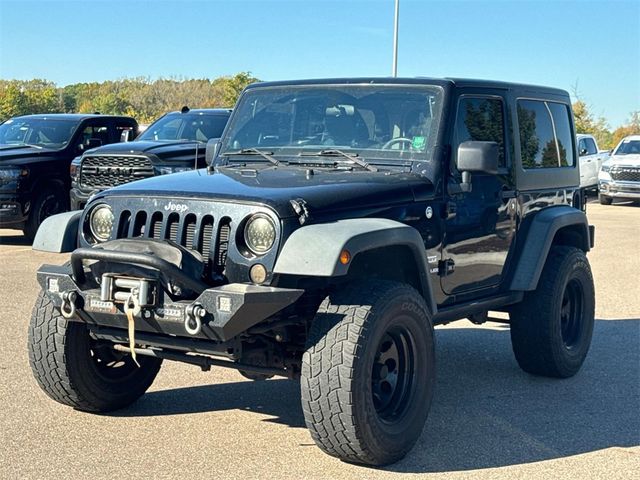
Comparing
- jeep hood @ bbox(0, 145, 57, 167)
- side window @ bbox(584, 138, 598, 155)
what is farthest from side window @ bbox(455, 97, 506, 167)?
side window @ bbox(584, 138, 598, 155)

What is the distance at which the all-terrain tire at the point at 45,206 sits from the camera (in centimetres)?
1366

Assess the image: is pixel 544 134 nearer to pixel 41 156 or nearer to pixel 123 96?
pixel 41 156

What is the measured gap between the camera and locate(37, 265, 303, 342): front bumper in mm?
4398

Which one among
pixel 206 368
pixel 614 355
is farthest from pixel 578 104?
pixel 206 368

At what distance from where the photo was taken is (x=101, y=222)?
518cm

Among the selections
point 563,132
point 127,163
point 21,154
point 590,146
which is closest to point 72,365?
point 563,132

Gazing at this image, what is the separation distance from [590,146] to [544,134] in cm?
1921

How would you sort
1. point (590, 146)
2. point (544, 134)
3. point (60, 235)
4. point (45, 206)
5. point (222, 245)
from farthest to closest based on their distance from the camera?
1. point (590, 146)
2. point (45, 206)
3. point (544, 134)
4. point (60, 235)
5. point (222, 245)

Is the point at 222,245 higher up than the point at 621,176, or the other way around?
the point at 222,245

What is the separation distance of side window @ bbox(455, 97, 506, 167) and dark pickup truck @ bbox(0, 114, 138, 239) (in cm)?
885

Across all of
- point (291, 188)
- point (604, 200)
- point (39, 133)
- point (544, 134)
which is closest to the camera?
point (291, 188)

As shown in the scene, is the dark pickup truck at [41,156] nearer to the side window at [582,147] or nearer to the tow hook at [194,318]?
the tow hook at [194,318]

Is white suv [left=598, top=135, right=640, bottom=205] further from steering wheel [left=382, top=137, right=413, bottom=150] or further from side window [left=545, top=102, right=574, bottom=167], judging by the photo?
steering wheel [left=382, top=137, right=413, bottom=150]

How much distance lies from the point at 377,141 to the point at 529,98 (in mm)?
1634
